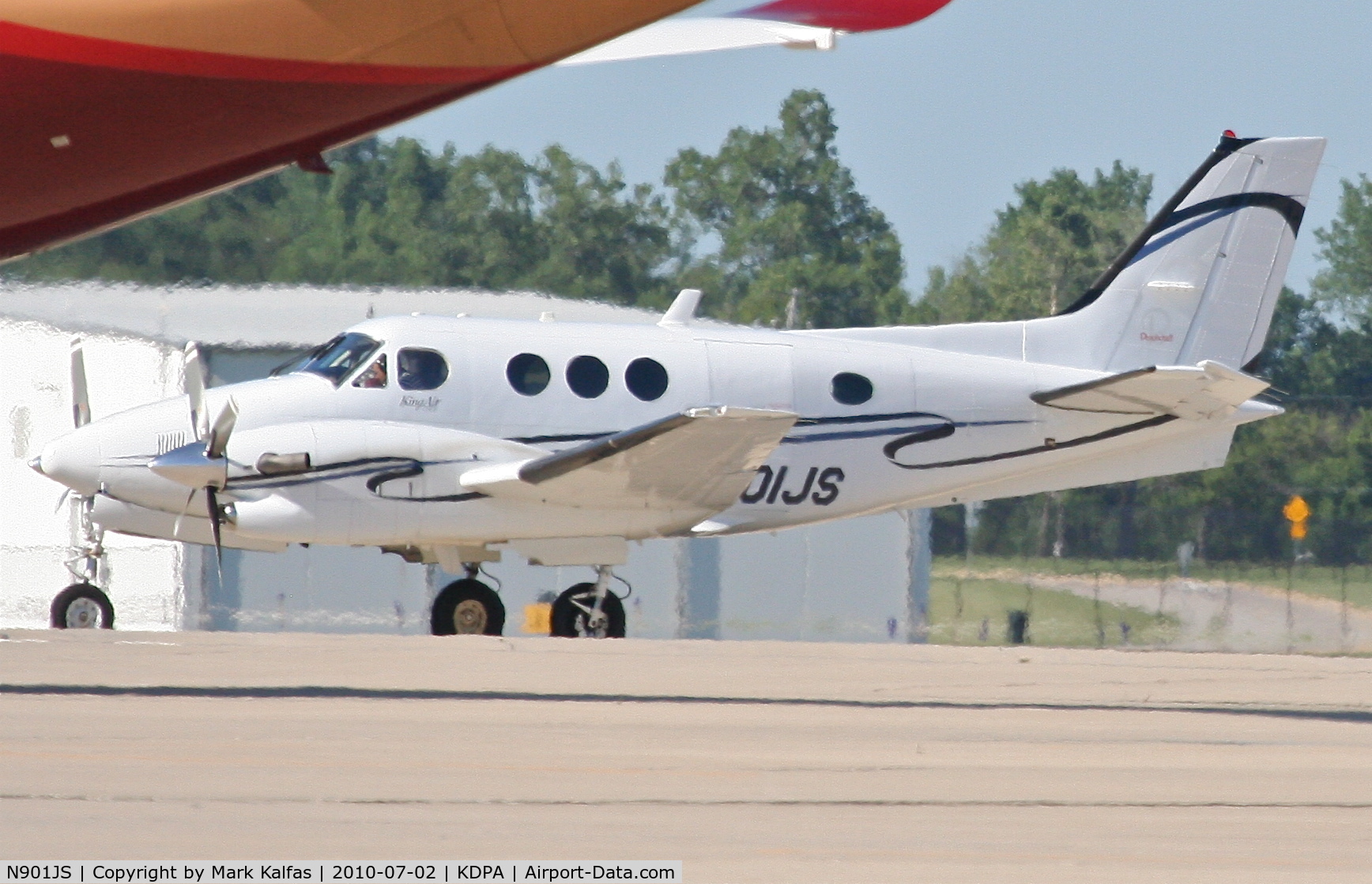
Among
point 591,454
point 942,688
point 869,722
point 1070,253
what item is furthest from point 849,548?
point 1070,253

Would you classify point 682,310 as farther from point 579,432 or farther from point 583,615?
point 583,615

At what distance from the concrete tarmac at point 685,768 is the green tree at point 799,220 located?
23.5 metres

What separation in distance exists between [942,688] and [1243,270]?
7.41 metres

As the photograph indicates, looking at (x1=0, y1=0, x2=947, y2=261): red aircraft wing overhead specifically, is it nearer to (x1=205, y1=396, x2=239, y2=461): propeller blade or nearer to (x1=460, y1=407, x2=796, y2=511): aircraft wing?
(x1=205, y1=396, x2=239, y2=461): propeller blade

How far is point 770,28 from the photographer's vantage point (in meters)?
6.27

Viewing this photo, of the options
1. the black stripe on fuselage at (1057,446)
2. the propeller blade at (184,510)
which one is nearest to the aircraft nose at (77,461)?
the propeller blade at (184,510)

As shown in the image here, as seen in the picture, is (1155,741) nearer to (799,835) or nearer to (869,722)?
(869,722)

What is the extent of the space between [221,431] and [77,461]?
1.62 metres

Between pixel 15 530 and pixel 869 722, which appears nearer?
pixel 869 722

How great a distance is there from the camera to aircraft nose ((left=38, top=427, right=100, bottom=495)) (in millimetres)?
15781

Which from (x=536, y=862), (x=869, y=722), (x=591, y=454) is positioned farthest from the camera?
(x=591, y=454)

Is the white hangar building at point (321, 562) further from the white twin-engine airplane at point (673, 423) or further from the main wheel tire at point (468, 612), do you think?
the main wheel tire at point (468, 612)

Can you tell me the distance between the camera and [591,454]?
15898 millimetres

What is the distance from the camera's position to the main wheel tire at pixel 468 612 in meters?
17.1
